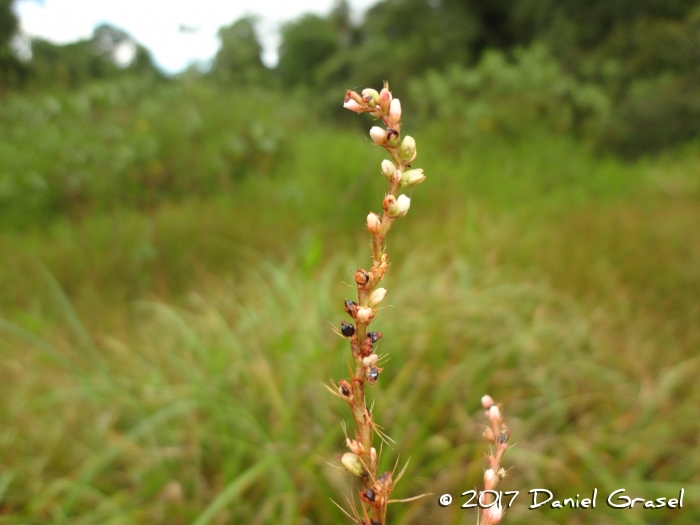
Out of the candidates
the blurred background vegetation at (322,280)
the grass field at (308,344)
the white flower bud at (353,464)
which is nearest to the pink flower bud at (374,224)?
the white flower bud at (353,464)

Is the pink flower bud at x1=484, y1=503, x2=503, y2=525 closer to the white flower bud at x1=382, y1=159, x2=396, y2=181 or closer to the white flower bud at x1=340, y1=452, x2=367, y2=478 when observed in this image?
the white flower bud at x1=340, y1=452, x2=367, y2=478

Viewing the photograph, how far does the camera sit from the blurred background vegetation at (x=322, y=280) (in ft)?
6.18

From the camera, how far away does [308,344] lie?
2.39 m

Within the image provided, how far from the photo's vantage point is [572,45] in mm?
7441

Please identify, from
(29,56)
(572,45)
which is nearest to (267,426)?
(29,56)

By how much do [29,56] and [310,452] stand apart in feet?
17.4

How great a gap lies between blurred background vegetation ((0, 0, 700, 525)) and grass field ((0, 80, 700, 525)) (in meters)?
0.02

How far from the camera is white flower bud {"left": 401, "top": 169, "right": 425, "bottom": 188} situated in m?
0.40

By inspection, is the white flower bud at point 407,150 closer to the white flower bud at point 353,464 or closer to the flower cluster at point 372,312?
the flower cluster at point 372,312

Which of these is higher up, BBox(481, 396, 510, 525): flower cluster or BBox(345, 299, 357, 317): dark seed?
BBox(345, 299, 357, 317): dark seed

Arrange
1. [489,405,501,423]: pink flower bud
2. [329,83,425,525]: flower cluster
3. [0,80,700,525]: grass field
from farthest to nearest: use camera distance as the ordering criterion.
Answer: [0,80,700,525]: grass field → [489,405,501,423]: pink flower bud → [329,83,425,525]: flower cluster

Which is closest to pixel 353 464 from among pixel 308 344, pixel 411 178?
pixel 411 178

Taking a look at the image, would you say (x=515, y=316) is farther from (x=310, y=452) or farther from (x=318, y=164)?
(x=318, y=164)

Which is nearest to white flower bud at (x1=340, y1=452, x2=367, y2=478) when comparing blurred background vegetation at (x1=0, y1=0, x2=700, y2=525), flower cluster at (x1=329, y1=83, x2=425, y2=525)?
flower cluster at (x1=329, y1=83, x2=425, y2=525)
